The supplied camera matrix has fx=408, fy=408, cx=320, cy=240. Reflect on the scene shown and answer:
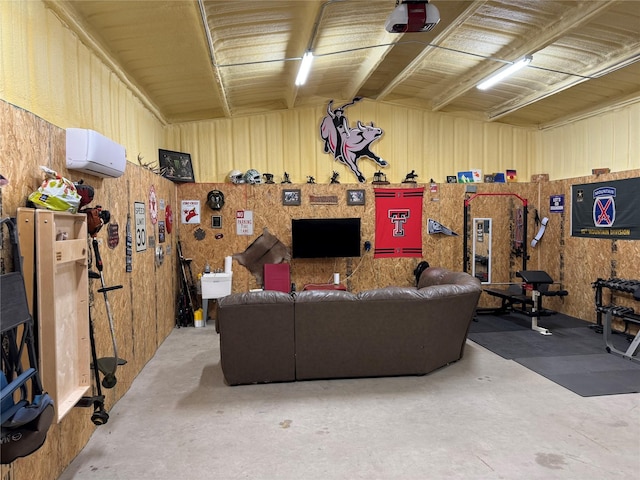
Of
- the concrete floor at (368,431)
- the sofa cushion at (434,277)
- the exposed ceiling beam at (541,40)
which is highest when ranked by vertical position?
the exposed ceiling beam at (541,40)

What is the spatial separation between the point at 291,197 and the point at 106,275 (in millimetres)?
3897

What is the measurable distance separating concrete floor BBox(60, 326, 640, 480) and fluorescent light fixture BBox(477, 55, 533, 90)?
141 inches

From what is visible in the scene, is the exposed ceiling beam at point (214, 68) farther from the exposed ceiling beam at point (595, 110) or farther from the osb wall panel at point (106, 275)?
the exposed ceiling beam at point (595, 110)

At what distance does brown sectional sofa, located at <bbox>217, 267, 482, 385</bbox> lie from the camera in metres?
3.84

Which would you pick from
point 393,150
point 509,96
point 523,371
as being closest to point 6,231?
point 523,371

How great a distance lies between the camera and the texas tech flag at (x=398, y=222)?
712 centimetres

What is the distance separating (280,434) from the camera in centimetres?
303

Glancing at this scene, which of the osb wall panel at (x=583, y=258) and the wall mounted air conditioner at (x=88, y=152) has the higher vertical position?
the wall mounted air conditioner at (x=88, y=152)

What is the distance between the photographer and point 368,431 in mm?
3061

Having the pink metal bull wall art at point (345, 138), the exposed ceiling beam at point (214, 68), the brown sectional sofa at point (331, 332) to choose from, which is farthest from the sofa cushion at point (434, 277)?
the exposed ceiling beam at point (214, 68)

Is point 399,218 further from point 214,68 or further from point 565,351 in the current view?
point 214,68

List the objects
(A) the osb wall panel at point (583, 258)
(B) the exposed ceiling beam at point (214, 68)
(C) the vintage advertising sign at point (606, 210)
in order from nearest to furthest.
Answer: (B) the exposed ceiling beam at point (214, 68) < (C) the vintage advertising sign at point (606, 210) < (A) the osb wall panel at point (583, 258)

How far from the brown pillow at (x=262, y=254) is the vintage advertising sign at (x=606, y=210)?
4740 mm

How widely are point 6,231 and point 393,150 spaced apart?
20.5ft
